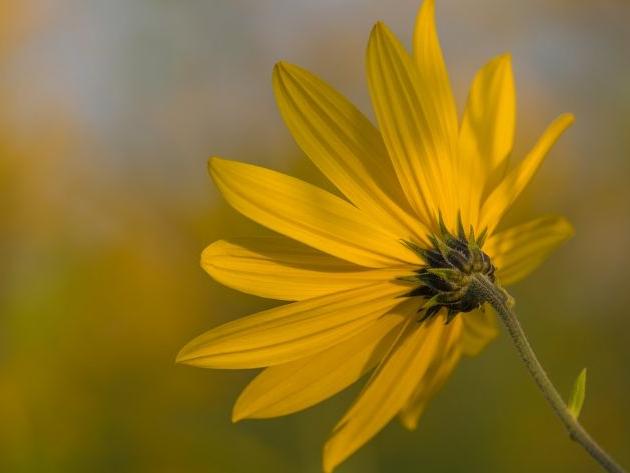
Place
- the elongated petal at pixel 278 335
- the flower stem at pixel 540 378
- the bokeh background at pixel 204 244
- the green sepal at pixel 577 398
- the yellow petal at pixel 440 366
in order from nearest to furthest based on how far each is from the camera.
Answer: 1. the flower stem at pixel 540 378
2. the green sepal at pixel 577 398
3. the elongated petal at pixel 278 335
4. the yellow petal at pixel 440 366
5. the bokeh background at pixel 204 244

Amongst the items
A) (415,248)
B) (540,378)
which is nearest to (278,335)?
(415,248)

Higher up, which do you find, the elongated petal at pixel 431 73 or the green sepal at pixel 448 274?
the elongated petal at pixel 431 73

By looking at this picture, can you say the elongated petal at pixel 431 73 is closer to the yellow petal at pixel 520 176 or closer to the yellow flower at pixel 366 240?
the yellow flower at pixel 366 240

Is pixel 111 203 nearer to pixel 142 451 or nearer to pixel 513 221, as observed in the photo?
pixel 142 451

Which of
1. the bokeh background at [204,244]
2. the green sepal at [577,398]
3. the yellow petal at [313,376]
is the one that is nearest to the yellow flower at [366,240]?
the yellow petal at [313,376]

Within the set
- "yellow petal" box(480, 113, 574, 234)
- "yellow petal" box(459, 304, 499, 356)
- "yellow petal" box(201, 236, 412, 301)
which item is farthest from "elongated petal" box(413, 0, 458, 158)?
"yellow petal" box(459, 304, 499, 356)

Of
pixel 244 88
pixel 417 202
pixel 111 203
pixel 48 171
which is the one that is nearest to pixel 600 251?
pixel 244 88

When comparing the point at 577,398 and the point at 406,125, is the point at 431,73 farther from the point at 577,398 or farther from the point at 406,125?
the point at 577,398
